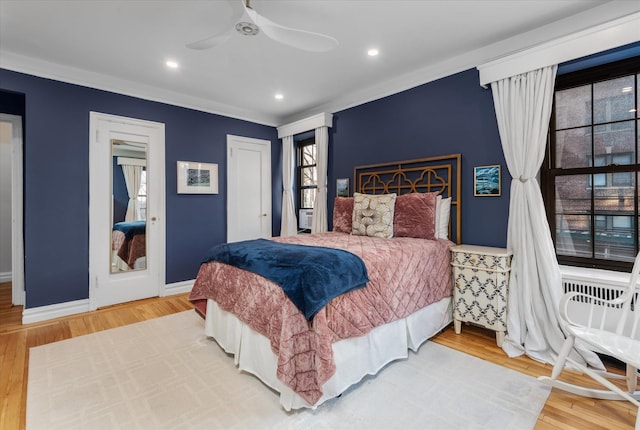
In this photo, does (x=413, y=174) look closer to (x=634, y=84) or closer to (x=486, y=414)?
(x=634, y=84)

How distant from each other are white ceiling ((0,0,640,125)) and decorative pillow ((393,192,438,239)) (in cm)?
135

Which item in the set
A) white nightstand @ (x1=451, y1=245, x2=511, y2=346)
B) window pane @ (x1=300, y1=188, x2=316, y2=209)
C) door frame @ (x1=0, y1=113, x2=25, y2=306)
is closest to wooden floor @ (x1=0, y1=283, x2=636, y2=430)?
white nightstand @ (x1=451, y1=245, x2=511, y2=346)

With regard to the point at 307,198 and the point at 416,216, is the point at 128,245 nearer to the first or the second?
the point at 307,198

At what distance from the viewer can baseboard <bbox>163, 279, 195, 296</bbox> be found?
4133 mm

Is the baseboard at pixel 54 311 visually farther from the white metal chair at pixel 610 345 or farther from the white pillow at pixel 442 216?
the white metal chair at pixel 610 345

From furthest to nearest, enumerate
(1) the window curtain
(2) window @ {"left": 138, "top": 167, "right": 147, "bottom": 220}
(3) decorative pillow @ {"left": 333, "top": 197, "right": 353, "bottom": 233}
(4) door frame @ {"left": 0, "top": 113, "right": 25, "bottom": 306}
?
1. (2) window @ {"left": 138, "top": 167, "right": 147, "bottom": 220}
2. (3) decorative pillow @ {"left": 333, "top": 197, "right": 353, "bottom": 233}
3. (4) door frame @ {"left": 0, "top": 113, "right": 25, "bottom": 306}
4. (1) the window curtain

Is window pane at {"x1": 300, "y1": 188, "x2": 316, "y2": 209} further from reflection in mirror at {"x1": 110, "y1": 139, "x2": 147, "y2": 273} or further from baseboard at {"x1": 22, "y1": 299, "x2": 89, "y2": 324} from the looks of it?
baseboard at {"x1": 22, "y1": 299, "x2": 89, "y2": 324}

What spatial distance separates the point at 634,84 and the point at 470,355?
2.39m

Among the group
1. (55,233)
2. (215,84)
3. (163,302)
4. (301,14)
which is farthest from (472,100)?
(55,233)

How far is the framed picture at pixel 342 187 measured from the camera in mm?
4340

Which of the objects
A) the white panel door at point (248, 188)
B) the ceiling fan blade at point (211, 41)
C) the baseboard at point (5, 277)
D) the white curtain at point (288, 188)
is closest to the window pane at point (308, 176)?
the white curtain at point (288, 188)

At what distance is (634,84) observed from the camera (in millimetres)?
2342

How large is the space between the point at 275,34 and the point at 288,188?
10.3 ft

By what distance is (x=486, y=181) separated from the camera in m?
2.98
